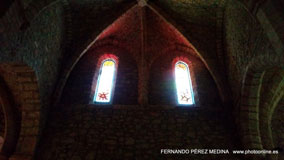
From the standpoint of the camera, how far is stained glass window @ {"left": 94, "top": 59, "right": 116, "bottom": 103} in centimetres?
589

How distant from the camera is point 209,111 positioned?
5.51m

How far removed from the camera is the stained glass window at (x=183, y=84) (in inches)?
233

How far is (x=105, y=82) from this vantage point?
629 cm

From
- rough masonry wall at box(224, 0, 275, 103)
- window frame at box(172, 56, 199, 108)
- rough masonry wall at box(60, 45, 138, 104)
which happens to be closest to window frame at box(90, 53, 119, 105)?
rough masonry wall at box(60, 45, 138, 104)

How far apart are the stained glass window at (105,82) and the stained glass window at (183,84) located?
2054 mm

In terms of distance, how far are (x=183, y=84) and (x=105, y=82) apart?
2.45 m

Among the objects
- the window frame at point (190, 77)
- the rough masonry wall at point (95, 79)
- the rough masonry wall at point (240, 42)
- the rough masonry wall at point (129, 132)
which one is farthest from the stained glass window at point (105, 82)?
the rough masonry wall at point (240, 42)

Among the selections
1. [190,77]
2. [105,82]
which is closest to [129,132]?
[105,82]

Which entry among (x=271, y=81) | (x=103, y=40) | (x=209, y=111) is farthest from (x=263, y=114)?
(x=103, y=40)

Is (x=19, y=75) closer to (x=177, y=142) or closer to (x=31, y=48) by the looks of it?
(x=31, y=48)

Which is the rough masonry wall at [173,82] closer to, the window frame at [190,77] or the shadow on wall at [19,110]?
the window frame at [190,77]

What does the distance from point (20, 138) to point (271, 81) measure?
6348 millimetres

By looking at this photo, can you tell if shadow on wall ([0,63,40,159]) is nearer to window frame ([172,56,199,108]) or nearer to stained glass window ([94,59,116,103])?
stained glass window ([94,59,116,103])

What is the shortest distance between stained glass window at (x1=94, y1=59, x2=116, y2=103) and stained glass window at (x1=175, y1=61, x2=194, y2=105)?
2.05m
